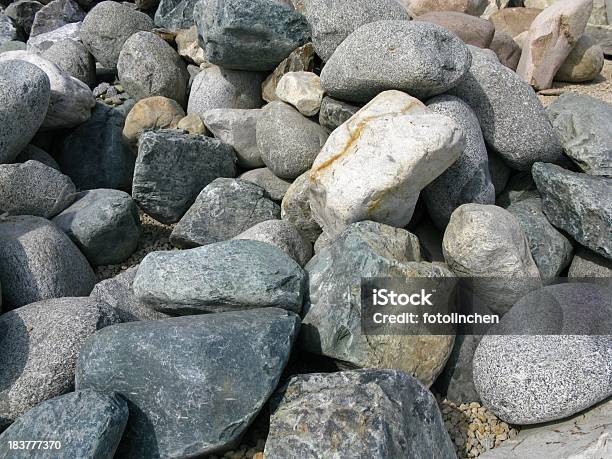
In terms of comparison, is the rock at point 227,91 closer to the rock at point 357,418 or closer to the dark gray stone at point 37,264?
the dark gray stone at point 37,264

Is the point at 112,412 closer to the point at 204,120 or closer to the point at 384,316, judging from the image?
the point at 384,316

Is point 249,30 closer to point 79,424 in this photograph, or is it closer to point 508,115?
point 508,115

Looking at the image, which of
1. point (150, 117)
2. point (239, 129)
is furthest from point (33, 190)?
point (239, 129)

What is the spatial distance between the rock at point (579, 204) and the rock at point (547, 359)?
1.24 feet

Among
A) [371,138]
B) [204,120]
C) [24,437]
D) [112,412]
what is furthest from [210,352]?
[204,120]

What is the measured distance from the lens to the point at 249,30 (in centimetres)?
443

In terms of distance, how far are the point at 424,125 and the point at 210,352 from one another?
5.38 ft

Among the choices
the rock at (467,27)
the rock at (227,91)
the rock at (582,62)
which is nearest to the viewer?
the rock at (227,91)

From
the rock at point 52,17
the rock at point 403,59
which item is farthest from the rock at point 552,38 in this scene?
the rock at point 52,17

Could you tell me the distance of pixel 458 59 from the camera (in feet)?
11.8

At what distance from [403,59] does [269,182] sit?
1.37 metres

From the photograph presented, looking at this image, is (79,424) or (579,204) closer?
(79,424)

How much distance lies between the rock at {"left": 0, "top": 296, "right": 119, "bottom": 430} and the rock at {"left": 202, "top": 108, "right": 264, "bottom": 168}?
1915 millimetres

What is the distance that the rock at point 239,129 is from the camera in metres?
4.57
